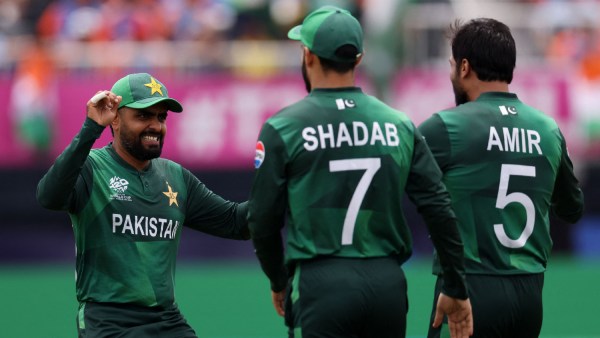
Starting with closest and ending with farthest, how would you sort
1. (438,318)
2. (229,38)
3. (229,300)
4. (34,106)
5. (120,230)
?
(438,318) → (120,230) → (229,300) → (34,106) → (229,38)

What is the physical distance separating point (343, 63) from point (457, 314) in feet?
4.12

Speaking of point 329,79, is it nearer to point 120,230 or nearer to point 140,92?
point 140,92

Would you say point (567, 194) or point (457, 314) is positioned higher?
point (567, 194)

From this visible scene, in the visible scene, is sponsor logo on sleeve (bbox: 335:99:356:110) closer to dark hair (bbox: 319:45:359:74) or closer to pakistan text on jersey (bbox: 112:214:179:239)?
dark hair (bbox: 319:45:359:74)

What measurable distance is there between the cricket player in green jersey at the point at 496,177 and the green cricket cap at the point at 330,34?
2.29 feet

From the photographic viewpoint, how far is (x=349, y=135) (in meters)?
5.21

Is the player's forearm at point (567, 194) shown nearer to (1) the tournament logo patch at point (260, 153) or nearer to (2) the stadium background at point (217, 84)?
(1) the tournament logo patch at point (260, 153)

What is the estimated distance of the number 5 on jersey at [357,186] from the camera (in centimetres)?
516

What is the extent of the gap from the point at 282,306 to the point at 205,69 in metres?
11.8

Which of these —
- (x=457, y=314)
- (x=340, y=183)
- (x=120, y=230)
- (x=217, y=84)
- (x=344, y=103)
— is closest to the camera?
(x=340, y=183)

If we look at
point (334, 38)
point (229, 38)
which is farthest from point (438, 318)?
point (229, 38)

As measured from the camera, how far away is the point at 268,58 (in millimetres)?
17547

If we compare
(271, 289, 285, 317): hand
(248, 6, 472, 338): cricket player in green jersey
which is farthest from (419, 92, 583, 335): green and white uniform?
(271, 289, 285, 317): hand

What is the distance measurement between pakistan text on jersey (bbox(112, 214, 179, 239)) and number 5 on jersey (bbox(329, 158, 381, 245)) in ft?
4.02
